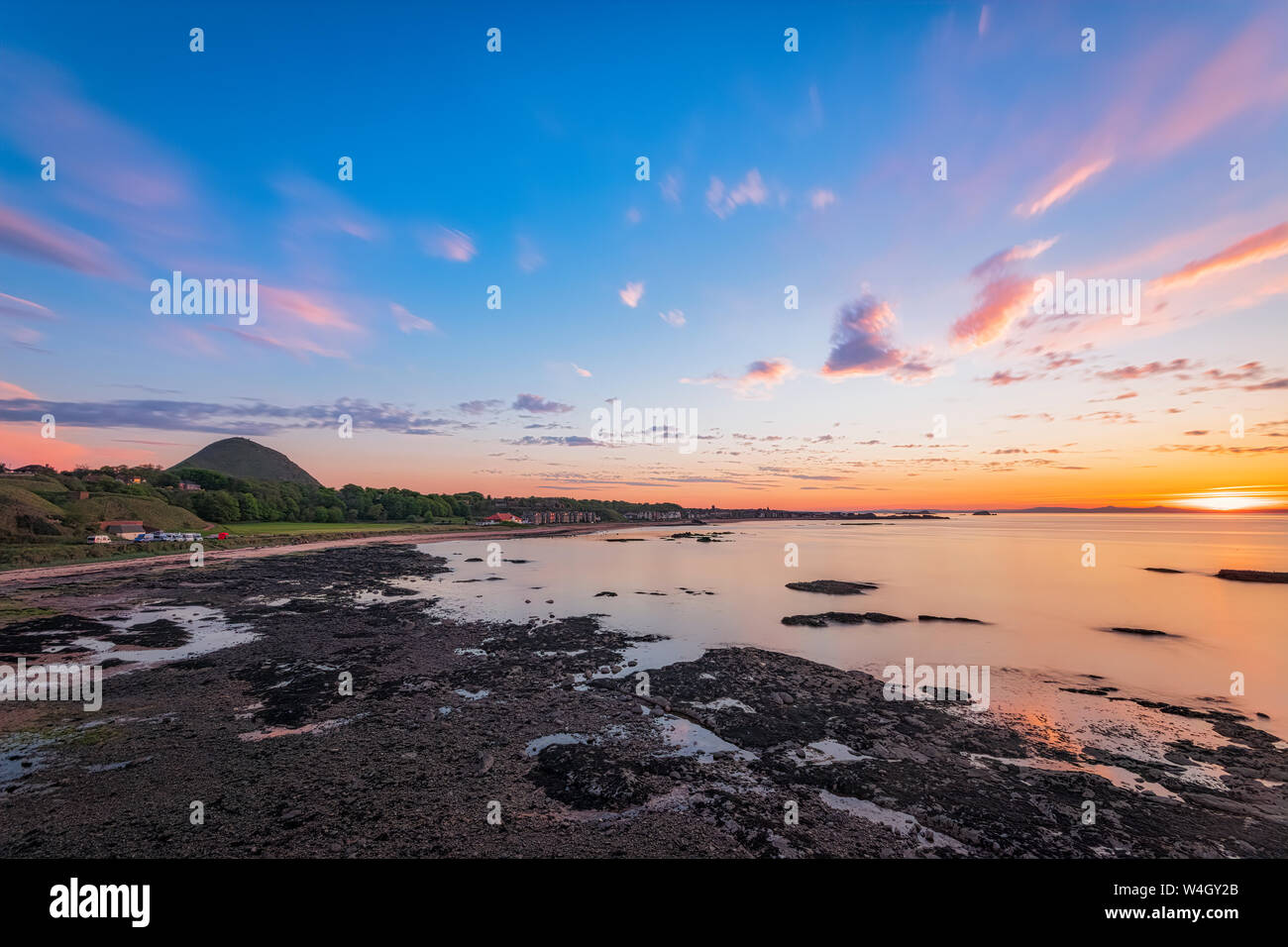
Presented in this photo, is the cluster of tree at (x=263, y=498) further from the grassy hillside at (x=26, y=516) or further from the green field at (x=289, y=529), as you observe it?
the grassy hillside at (x=26, y=516)

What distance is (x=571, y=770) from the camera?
9.33 m

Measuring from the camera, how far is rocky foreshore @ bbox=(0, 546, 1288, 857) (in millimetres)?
7266

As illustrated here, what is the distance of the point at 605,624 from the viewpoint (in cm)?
2389

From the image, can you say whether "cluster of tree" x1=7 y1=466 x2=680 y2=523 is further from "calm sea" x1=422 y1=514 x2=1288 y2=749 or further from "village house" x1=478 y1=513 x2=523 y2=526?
"calm sea" x1=422 y1=514 x2=1288 y2=749

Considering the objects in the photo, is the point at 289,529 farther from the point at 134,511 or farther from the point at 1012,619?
the point at 1012,619

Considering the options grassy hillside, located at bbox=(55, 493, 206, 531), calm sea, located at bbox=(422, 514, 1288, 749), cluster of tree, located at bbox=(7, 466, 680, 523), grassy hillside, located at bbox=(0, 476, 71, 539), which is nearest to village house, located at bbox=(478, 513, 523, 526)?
cluster of tree, located at bbox=(7, 466, 680, 523)

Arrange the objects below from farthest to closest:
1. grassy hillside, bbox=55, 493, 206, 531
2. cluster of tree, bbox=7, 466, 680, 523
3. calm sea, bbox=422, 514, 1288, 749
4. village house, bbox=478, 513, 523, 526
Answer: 1. village house, bbox=478, 513, 523, 526
2. cluster of tree, bbox=7, 466, 680, 523
3. grassy hillside, bbox=55, 493, 206, 531
4. calm sea, bbox=422, 514, 1288, 749

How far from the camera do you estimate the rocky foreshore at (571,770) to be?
7.27 meters
